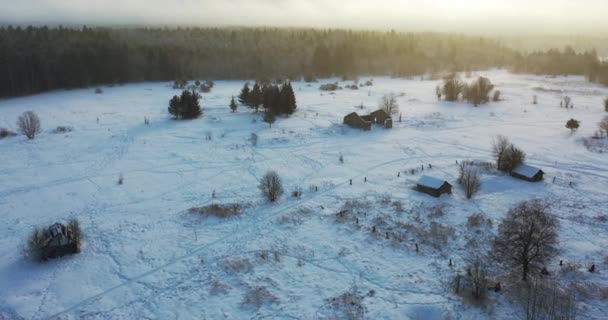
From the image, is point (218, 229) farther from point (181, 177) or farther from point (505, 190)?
point (505, 190)

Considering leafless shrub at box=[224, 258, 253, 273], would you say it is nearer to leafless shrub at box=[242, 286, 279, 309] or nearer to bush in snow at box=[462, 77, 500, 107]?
leafless shrub at box=[242, 286, 279, 309]

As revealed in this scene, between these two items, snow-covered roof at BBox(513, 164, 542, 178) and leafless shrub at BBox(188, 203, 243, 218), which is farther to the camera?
snow-covered roof at BBox(513, 164, 542, 178)

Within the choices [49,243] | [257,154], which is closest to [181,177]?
[257,154]

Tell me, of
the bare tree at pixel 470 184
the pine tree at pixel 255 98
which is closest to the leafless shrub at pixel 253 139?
the pine tree at pixel 255 98

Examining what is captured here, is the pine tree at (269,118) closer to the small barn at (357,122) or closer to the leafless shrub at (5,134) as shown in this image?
the small barn at (357,122)

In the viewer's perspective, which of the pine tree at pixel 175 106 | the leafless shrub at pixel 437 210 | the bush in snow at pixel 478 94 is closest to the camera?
the leafless shrub at pixel 437 210

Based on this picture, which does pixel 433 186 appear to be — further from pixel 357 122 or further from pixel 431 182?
pixel 357 122

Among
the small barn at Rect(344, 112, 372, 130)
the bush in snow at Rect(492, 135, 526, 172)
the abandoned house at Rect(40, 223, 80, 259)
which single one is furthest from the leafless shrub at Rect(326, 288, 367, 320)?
the small barn at Rect(344, 112, 372, 130)
